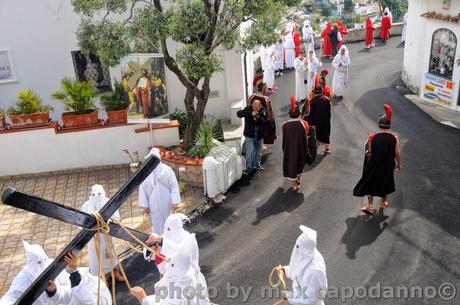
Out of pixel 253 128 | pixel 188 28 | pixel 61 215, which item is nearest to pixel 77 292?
pixel 61 215

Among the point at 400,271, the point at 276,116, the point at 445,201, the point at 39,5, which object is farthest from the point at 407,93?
the point at 39,5

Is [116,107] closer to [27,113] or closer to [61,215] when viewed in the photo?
[27,113]

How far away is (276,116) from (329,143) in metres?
2.65

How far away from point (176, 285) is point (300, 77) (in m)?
10.7

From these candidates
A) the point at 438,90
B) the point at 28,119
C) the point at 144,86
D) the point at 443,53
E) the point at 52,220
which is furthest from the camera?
the point at 438,90

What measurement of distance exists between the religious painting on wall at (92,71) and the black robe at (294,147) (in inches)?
210

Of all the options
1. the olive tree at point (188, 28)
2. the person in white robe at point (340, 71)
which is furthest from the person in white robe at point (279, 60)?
the olive tree at point (188, 28)

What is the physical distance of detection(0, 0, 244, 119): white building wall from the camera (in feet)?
40.7

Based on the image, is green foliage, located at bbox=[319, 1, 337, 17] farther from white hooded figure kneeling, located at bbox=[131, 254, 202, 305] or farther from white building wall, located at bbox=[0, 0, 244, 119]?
white hooded figure kneeling, located at bbox=[131, 254, 202, 305]

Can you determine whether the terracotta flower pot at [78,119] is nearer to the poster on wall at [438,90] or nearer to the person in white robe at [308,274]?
the person in white robe at [308,274]

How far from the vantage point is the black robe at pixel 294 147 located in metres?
10.1

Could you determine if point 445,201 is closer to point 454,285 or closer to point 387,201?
point 387,201

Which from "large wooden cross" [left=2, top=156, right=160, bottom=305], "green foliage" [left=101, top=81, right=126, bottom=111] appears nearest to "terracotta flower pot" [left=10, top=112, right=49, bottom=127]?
"green foliage" [left=101, top=81, right=126, bottom=111]

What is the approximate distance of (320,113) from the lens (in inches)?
461
